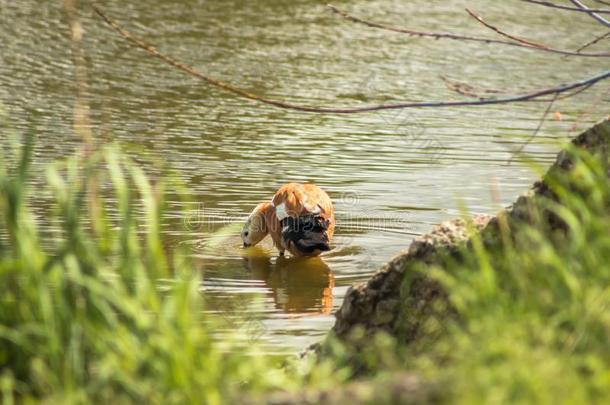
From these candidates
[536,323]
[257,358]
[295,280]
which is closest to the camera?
[536,323]

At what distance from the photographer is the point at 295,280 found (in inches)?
330

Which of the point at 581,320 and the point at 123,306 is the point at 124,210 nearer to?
the point at 123,306

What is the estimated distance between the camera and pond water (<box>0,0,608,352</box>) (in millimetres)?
8570

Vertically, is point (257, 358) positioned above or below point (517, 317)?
below

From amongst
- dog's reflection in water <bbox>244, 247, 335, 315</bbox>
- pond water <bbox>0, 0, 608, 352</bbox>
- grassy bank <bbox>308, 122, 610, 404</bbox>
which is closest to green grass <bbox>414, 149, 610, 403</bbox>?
grassy bank <bbox>308, 122, 610, 404</bbox>

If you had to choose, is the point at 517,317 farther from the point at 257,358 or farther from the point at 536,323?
the point at 257,358

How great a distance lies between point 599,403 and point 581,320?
1.53ft

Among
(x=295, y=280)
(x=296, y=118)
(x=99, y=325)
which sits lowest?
(x=295, y=280)

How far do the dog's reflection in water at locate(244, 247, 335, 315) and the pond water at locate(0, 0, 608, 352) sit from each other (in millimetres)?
21

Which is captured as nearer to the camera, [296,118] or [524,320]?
[524,320]

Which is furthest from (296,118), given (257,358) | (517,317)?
(517,317)

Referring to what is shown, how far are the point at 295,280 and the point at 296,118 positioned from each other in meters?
4.92

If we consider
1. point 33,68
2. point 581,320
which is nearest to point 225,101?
point 33,68

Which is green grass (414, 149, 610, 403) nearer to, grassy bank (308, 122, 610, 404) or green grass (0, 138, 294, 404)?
A: grassy bank (308, 122, 610, 404)
